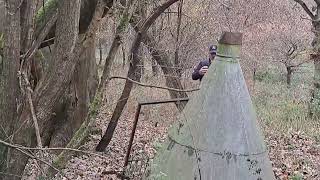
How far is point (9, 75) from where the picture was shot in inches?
174

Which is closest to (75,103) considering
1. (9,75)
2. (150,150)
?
(150,150)

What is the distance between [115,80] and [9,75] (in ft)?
28.0

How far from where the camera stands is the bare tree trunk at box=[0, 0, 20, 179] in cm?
429

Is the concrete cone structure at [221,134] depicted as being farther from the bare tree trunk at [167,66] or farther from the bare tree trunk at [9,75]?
the bare tree trunk at [167,66]

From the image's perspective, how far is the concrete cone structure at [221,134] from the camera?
351 centimetres

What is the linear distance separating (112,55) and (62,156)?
1.09 m

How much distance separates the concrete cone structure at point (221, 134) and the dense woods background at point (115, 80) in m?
0.75

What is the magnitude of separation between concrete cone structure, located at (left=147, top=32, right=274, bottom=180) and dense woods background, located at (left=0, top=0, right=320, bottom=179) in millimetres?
747

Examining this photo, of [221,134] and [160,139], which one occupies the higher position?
[221,134]

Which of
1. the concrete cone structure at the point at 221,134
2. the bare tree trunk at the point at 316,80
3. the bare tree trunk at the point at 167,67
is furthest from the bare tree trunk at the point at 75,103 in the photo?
the bare tree trunk at the point at 316,80

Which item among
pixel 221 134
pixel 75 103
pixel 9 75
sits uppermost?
pixel 9 75

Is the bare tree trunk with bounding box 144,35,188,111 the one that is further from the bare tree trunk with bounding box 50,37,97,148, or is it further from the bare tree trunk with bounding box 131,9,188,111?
the bare tree trunk with bounding box 50,37,97,148

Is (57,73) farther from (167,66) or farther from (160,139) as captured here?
(167,66)

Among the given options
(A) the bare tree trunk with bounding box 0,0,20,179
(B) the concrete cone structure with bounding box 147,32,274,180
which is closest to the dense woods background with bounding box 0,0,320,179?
(A) the bare tree trunk with bounding box 0,0,20,179
